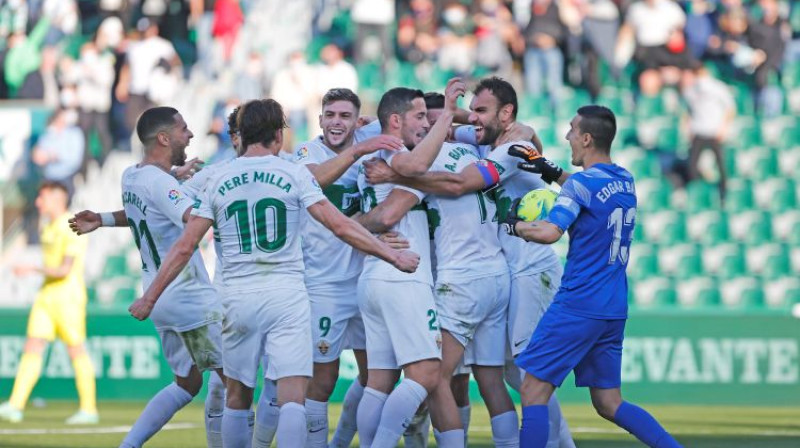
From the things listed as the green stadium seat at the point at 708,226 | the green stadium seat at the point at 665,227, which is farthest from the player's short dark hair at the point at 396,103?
the green stadium seat at the point at 708,226

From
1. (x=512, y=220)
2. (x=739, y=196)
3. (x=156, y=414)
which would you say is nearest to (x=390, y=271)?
(x=512, y=220)

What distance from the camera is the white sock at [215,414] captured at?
9.94m

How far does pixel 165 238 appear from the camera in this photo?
9.59 m

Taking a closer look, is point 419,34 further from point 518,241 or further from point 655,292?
point 518,241

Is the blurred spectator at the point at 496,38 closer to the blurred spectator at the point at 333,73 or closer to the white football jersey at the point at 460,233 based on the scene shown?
the blurred spectator at the point at 333,73

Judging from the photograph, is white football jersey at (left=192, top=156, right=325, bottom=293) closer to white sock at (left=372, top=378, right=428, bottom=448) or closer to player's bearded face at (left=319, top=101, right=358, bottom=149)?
white sock at (left=372, top=378, right=428, bottom=448)

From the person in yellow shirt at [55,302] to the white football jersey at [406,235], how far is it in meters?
6.77

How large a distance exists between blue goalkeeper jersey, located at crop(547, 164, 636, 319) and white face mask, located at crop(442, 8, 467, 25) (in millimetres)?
15124

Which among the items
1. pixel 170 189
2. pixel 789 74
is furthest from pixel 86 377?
pixel 789 74

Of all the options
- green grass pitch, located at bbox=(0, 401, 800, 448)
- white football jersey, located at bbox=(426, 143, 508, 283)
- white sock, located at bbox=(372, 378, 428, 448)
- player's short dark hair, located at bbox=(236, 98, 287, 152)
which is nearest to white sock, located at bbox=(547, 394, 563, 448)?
white football jersey, located at bbox=(426, 143, 508, 283)

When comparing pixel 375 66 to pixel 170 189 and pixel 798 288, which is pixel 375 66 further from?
pixel 170 189

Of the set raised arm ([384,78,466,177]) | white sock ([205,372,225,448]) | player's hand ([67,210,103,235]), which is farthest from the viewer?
player's hand ([67,210,103,235])

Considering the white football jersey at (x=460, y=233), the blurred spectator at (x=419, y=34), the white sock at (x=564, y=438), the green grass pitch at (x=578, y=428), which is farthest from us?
the blurred spectator at (x=419, y=34)

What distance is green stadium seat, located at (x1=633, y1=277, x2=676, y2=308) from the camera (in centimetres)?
2017
